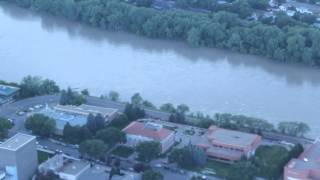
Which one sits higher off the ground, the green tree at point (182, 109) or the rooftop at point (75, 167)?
the green tree at point (182, 109)

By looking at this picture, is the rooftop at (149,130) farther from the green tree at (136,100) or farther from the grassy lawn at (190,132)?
the green tree at (136,100)

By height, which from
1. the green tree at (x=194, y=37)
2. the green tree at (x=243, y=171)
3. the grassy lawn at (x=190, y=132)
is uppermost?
the green tree at (x=194, y=37)

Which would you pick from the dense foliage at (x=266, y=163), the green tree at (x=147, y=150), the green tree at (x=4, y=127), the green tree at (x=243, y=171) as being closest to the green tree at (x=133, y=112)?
the green tree at (x=147, y=150)

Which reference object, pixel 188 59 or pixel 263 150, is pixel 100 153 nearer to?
pixel 263 150

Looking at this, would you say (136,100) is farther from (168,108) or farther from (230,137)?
(230,137)

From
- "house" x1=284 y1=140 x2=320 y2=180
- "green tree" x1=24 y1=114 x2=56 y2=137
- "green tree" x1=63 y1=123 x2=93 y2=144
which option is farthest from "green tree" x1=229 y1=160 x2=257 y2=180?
"green tree" x1=24 y1=114 x2=56 y2=137

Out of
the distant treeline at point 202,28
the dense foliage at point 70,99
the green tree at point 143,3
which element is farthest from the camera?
the green tree at point 143,3

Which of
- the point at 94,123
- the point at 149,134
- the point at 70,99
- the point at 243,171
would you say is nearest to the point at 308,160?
the point at 243,171

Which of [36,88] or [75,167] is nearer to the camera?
[75,167]
